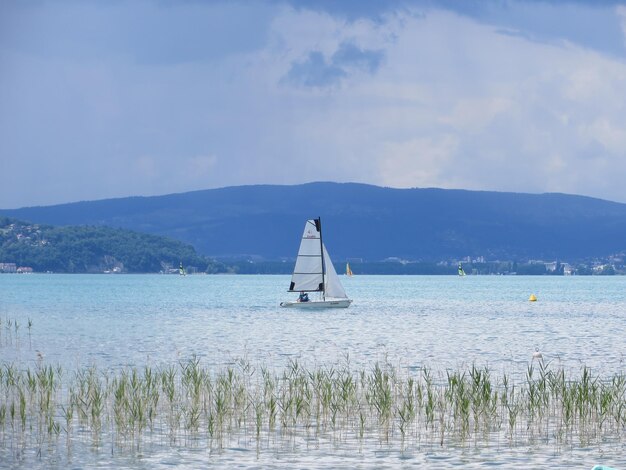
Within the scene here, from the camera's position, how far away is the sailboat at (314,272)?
90.5m

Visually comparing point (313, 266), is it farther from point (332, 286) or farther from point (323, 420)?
point (323, 420)

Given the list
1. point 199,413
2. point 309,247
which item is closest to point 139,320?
point 309,247

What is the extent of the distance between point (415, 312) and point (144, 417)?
85.1 metres

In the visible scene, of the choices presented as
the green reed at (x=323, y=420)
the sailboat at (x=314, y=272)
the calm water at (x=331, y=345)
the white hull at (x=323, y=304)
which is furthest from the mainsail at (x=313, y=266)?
the green reed at (x=323, y=420)

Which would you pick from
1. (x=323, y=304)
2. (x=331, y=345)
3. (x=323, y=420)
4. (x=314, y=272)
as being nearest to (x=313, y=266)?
(x=314, y=272)

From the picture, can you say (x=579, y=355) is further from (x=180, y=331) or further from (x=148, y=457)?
(x=148, y=457)

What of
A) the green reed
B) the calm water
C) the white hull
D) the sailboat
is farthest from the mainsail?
the green reed

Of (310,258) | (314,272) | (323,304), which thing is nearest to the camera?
(310,258)

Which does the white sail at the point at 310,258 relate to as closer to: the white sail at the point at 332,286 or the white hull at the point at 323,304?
the white sail at the point at 332,286

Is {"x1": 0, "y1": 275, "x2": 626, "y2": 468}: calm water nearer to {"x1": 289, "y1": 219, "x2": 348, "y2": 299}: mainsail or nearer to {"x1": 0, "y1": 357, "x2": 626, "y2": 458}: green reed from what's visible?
{"x1": 0, "y1": 357, "x2": 626, "y2": 458}: green reed

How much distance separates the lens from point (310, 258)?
91.2 m

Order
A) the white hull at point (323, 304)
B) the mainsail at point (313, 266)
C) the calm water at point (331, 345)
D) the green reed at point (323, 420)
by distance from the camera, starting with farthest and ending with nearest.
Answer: the white hull at point (323, 304) → the mainsail at point (313, 266) → the green reed at point (323, 420) → the calm water at point (331, 345)

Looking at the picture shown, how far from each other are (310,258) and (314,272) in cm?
157

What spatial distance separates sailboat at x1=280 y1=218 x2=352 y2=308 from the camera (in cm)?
9050
